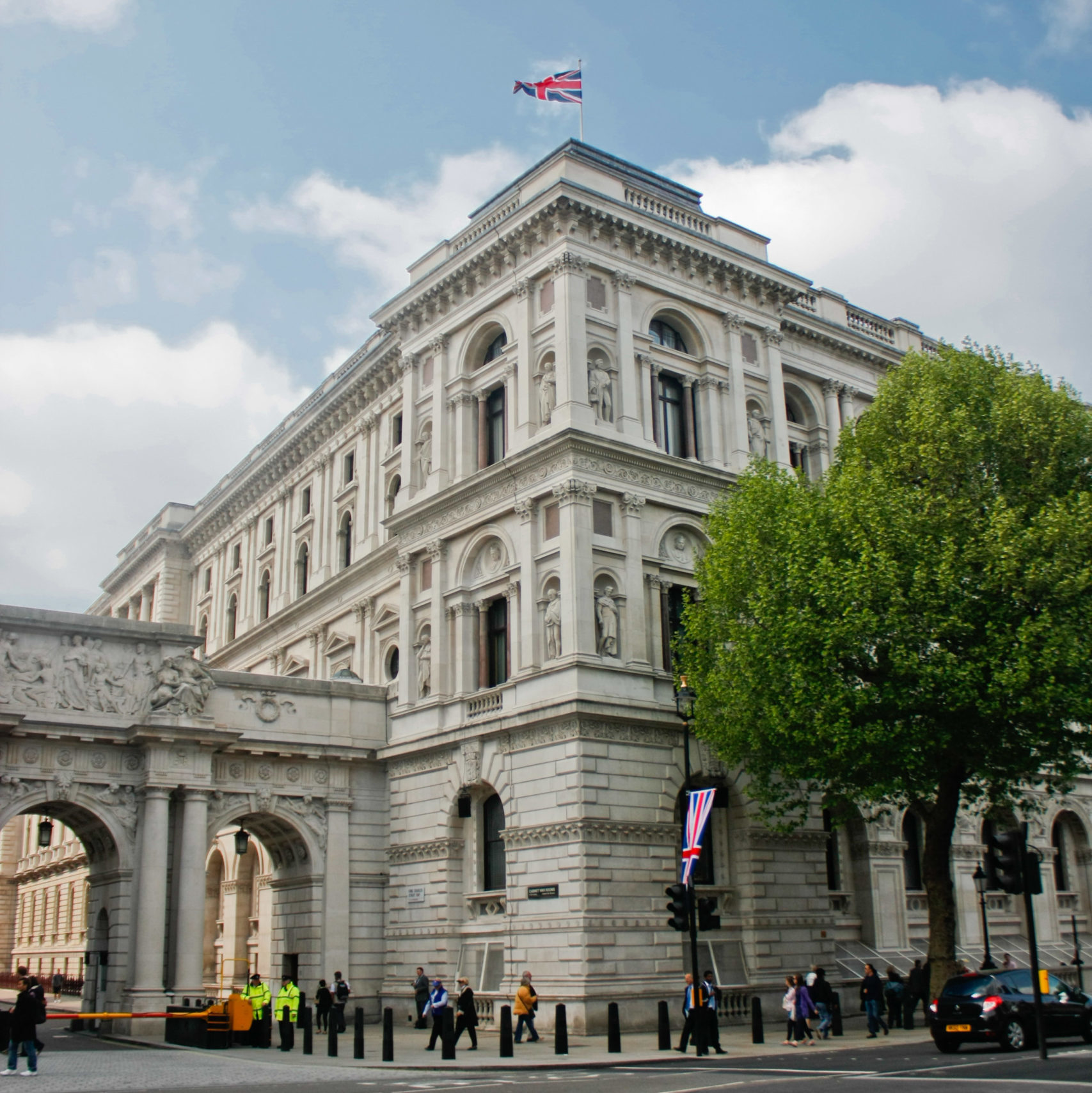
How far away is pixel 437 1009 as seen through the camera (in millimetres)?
26141

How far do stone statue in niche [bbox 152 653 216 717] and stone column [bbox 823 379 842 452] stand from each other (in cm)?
2247

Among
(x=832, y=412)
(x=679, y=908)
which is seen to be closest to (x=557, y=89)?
(x=832, y=412)

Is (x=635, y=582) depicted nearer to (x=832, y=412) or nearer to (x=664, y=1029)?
(x=664, y=1029)

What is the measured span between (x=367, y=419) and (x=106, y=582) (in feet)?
124

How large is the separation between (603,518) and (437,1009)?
528 inches

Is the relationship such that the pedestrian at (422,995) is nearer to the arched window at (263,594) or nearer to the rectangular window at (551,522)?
the rectangular window at (551,522)

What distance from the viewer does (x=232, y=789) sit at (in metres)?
36.1

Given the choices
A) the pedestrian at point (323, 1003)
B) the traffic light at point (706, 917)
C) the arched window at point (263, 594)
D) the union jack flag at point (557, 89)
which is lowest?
the pedestrian at point (323, 1003)

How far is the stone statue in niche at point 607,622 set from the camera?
32312 mm

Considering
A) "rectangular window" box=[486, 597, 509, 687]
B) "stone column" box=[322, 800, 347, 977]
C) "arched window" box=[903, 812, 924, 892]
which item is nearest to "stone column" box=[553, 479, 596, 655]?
"rectangular window" box=[486, 597, 509, 687]

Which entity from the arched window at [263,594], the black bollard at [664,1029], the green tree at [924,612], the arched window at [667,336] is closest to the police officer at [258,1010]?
the black bollard at [664,1029]

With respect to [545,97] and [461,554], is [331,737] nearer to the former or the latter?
[461,554]

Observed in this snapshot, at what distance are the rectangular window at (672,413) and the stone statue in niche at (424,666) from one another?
9.36m

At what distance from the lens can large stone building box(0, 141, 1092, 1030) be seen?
3161 centimetres
